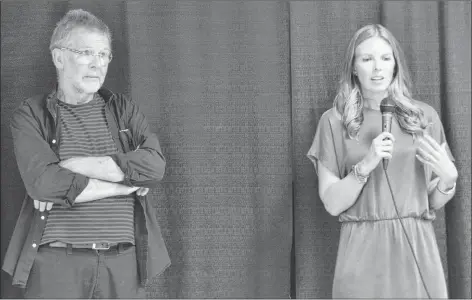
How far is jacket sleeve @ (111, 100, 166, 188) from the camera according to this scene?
2641mm

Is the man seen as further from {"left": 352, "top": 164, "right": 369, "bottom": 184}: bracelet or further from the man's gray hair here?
{"left": 352, "top": 164, "right": 369, "bottom": 184}: bracelet

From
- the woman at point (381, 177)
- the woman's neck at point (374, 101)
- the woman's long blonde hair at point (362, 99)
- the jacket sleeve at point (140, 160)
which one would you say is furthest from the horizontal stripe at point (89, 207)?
the woman's neck at point (374, 101)

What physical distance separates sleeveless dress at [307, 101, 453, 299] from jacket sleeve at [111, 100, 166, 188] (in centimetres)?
67

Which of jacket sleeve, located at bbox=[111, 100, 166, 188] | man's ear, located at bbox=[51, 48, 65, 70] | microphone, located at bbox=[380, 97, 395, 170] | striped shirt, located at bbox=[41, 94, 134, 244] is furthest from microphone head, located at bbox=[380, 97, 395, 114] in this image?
man's ear, located at bbox=[51, 48, 65, 70]

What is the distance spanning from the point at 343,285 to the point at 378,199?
0.36 meters

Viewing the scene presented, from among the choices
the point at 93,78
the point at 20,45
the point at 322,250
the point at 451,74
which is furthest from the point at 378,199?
the point at 20,45

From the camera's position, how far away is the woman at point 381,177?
2715 millimetres

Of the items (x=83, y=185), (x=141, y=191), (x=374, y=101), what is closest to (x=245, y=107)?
(x=374, y=101)

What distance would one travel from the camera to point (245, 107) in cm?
329

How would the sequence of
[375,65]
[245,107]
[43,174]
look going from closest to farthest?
[43,174] < [375,65] < [245,107]

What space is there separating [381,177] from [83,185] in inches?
44.8

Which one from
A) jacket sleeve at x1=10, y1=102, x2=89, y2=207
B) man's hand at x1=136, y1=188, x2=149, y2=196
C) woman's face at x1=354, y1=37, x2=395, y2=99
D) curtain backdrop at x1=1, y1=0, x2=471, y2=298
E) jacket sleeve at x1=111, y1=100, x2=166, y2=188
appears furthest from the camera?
curtain backdrop at x1=1, y1=0, x2=471, y2=298

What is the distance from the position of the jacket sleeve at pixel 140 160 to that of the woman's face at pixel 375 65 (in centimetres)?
89

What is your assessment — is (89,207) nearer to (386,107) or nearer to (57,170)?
(57,170)
